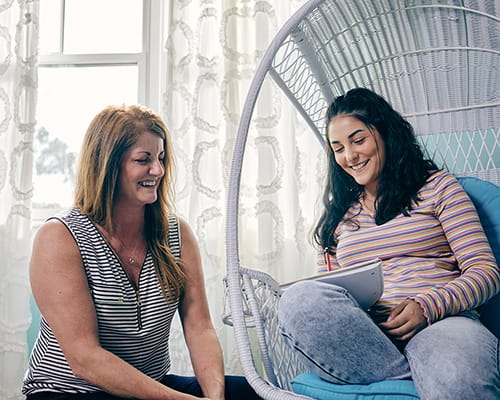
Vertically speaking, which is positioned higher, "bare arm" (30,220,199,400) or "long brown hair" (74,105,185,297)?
"long brown hair" (74,105,185,297)

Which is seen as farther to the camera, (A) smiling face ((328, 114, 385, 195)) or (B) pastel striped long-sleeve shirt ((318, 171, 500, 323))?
(A) smiling face ((328, 114, 385, 195))

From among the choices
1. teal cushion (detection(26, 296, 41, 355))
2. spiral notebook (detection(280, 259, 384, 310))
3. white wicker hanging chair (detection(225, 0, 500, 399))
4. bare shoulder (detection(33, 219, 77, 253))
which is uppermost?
white wicker hanging chair (detection(225, 0, 500, 399))

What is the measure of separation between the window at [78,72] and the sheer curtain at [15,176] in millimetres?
150

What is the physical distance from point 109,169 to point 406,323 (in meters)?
0.75

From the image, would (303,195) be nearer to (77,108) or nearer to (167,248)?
(167,248)

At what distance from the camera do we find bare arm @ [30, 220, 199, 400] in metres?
1.21

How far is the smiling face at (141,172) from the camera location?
1.42m

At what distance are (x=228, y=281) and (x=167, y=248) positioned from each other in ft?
0.63

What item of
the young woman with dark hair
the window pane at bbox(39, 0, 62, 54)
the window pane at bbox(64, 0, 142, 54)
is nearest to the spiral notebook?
the young woman with dark hair

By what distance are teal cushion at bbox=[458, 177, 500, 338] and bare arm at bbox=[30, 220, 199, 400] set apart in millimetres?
719

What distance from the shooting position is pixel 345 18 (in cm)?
166

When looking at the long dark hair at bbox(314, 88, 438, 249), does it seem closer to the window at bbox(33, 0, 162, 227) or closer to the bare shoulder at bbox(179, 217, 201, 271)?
the bare shoulder at bbox(179, 217, 201, 271)

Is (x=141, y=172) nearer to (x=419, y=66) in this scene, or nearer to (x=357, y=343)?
(x=357, y=343)

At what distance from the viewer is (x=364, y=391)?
1.05m
